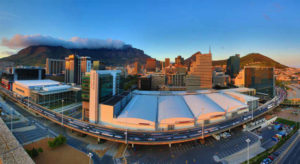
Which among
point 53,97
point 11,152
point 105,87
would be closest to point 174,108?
point 105,87

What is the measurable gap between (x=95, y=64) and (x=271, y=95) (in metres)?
152

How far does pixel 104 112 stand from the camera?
3278 centimetres

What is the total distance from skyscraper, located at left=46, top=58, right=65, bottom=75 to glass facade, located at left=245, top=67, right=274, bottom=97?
8062 inches

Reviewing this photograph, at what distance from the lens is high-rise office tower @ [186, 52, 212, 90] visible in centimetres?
8112

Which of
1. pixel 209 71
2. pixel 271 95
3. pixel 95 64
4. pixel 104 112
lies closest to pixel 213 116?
pixel 104 112

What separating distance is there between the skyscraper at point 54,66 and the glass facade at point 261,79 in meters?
205

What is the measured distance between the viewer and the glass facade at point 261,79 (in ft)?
257

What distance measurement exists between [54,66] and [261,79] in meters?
Answer: 215

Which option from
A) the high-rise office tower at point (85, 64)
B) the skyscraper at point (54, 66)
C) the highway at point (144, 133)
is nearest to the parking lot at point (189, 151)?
the highway at point (144, 133)

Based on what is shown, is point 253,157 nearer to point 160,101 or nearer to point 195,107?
point 195,107

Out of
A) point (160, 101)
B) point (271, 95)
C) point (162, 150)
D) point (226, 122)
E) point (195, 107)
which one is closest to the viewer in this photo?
point (162, 150)

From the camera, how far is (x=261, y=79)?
8000 centimetres

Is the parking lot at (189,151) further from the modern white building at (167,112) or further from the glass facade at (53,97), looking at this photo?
the glass facade at (53,97)

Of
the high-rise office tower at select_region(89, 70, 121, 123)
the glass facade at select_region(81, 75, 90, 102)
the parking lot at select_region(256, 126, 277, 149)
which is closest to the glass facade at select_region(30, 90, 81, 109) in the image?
the glass facade at select_region(81, 75, 90, 102)
